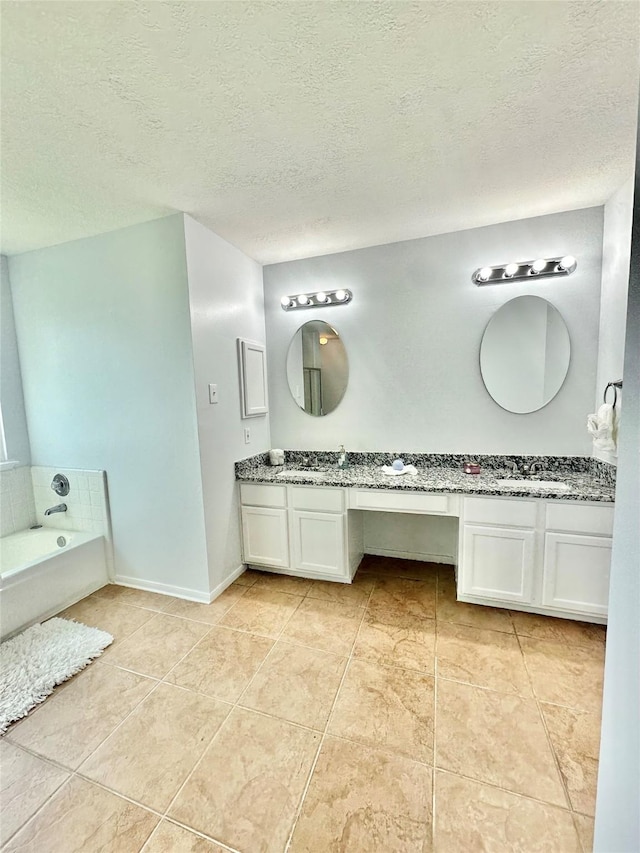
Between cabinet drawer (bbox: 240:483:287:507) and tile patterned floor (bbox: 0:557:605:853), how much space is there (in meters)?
0.74

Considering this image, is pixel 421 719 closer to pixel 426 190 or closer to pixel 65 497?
pixel 426 190

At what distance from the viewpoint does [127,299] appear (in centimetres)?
221

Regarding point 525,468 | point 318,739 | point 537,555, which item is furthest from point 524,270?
point 318,739

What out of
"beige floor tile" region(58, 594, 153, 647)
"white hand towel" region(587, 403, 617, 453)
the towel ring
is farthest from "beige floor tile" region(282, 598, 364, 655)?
the towel ring

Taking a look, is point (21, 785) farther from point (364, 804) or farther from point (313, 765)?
point (364, 804)

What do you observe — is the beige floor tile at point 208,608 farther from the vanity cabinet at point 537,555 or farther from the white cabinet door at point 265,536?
the vanity cabinet at point 537,555

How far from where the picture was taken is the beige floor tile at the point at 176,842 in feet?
3.31

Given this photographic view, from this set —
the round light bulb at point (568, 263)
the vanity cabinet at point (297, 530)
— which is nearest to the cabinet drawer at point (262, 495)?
the vanity cabinet at point (297, 530)

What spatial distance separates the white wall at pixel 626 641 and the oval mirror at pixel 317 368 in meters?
2.15

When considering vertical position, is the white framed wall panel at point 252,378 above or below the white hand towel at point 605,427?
above

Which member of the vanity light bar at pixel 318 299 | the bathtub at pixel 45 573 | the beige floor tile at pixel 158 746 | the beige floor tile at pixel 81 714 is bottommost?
the beige floor tile at pixel 81 714

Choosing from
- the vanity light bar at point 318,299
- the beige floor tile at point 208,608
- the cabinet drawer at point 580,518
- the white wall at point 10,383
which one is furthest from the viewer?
the vanity light bar at point 318,299

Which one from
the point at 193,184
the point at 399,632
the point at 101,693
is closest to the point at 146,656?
the point at 101,693

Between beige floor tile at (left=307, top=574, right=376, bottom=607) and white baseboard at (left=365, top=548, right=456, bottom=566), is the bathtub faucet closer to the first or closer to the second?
beige floor tile at (left=307, top=574, right=376, bottom=607)
